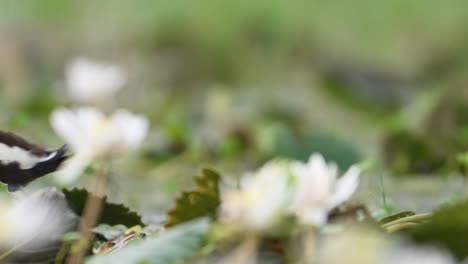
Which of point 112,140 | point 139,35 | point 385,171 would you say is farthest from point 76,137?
point 139,35

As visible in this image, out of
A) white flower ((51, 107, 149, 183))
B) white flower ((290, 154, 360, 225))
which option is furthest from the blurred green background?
white flower ((290, 154, 360, 225))

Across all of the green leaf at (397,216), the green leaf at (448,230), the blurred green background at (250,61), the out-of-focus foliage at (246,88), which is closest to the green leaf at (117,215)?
the out-of-focus foliage at (246,88)

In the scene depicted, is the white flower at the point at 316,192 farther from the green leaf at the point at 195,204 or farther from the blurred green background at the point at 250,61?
the blurred green background at the point at 250,61

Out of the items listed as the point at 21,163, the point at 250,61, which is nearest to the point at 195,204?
the point at 21,163

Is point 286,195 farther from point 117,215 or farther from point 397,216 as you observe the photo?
point 117,215

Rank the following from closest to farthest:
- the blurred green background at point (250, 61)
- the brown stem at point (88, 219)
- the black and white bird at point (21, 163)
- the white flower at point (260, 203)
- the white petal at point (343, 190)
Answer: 1. the white flower at point (260, 203)
2. the white petal at point (343, 190)
3. the brown stem at point (88, 219)
4. the black and white bird at point (21, 163)
5. the blurred green background at point (250, 61)

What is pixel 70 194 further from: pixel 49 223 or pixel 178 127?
pixel 178 127

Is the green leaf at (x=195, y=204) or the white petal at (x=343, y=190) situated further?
the green leaf at (x=195, y=204)
